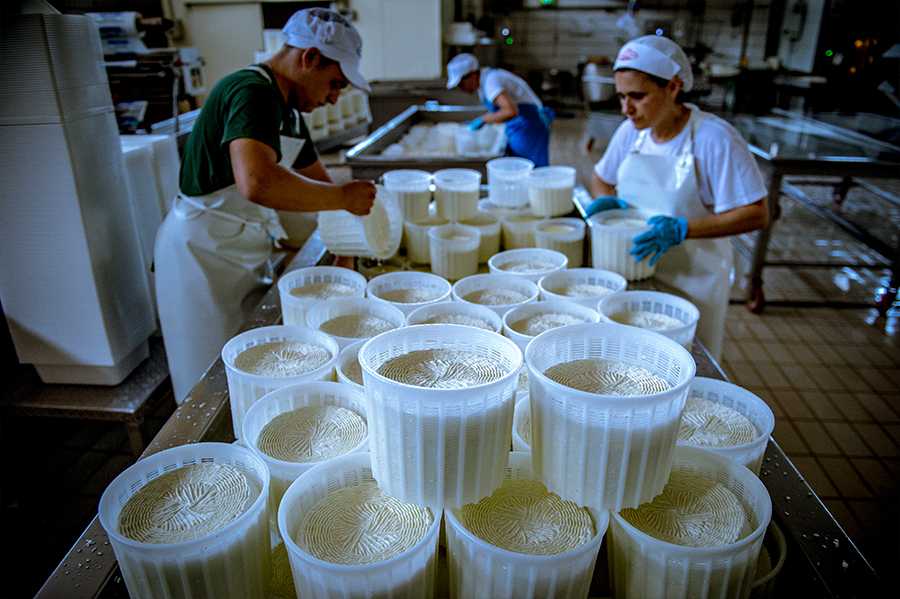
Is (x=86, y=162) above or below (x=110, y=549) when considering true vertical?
above

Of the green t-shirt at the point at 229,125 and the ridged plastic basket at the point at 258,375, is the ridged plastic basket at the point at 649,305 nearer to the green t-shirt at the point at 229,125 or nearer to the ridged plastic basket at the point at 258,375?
the ridged plastic basket at the point at 258,375

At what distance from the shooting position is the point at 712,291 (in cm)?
230

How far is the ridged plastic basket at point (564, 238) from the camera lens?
2.25m

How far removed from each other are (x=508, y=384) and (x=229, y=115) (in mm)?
1389

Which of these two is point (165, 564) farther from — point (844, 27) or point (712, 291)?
point (844, 27)

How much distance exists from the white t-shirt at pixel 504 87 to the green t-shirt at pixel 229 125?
2.81 meters

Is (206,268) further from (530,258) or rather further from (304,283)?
(530,258)

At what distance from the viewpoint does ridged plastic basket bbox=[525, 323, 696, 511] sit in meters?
0.90

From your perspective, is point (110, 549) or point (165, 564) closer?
point (165, 564)

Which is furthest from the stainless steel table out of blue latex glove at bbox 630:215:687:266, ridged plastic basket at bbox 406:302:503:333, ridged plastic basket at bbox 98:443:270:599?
ridged plastic basket at bbox 98:443:270:599

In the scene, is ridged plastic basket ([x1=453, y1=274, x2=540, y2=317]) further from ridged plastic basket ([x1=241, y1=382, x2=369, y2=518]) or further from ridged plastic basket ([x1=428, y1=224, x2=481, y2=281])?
ridged plastic basket ([x1=241, y1=382, x2=369, y2=518])

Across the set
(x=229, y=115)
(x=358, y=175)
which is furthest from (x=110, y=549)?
(x=358, y=175)

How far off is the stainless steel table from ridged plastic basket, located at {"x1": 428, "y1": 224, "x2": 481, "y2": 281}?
9.09 feet

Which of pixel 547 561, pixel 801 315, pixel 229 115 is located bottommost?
pixel 801 315
